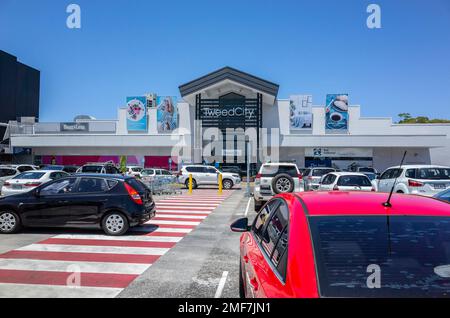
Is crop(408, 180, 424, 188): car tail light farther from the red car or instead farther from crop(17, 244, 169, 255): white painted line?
the red car

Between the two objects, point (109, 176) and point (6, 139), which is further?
point (6, 139)

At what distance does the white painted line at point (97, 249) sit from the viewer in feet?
25.5

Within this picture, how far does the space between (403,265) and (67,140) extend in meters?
47.1

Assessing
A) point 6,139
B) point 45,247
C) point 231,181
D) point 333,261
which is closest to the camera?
point 333,261

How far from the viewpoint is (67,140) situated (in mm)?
44812

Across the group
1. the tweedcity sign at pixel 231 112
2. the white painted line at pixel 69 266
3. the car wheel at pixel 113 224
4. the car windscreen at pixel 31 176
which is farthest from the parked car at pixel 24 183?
the tweedcity sign at pixel 231 112

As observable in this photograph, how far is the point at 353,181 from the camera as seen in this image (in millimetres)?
13414

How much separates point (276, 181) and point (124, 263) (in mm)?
7299

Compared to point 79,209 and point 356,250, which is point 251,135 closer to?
point 79,209

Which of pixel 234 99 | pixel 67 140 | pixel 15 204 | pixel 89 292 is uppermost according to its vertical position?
pixel 234 99

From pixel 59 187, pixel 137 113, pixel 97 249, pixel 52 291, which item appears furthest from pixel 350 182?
pixel 137 113

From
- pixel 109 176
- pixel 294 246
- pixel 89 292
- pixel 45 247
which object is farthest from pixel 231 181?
pixel 294 246
